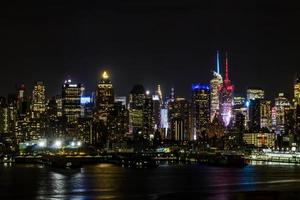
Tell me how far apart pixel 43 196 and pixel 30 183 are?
19875 mm

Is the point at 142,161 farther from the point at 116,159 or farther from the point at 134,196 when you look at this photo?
the point at 134,196

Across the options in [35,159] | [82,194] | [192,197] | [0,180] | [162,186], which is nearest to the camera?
[192,197]

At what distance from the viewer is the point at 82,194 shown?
246 ft

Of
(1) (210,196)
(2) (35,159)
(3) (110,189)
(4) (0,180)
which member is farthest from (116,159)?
(1) (210,196)

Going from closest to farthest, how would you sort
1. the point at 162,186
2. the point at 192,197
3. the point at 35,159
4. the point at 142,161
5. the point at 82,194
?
the point at 192,197 → the point at 82,194 → the point at 162,186 → the point at 142,161 → the point at 35,159

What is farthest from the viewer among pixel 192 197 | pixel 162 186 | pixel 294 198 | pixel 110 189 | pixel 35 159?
pixel 35 159

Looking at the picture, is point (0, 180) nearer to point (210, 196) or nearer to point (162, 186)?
point (162, 186)

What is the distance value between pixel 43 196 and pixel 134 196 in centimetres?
990

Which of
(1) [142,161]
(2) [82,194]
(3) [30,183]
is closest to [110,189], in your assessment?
(2) [82,194]

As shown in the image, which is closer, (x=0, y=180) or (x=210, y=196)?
(x=210, y=196)

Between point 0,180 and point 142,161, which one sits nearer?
point 0,180

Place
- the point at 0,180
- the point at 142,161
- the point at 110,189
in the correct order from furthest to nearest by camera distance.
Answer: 1. the point at 142,161
2. the point at 0,180
3. the point at 110,189

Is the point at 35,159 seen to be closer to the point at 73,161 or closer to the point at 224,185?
the point at 73,161

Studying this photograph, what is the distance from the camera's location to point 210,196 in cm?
7169
